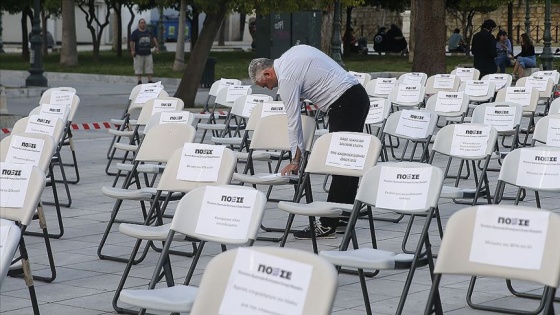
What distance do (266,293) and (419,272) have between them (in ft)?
13.7

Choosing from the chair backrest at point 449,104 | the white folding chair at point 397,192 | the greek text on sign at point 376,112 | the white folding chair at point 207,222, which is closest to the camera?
the white folding chair at point 207,222

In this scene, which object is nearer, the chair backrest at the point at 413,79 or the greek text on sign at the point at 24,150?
the greek text on sign at the point at 24,150

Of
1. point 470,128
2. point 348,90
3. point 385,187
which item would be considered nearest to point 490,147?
point 470,128

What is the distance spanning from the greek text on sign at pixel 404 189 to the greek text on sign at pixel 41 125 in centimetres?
402

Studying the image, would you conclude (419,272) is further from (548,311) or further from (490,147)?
(548,311)

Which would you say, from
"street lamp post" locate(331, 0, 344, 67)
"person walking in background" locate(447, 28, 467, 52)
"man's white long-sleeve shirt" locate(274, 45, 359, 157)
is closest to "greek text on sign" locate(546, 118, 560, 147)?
"man's white long-sleeve shirt" locate(274, 45, 359, 157)

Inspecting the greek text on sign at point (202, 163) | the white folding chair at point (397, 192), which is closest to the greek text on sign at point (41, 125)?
the greek text on sign at point (202, 163)

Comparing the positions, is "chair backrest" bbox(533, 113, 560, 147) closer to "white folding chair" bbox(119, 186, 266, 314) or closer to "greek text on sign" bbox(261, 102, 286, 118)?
"greek text on sign" bbox(261, 102, 286, 118)

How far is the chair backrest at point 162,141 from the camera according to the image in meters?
9.45

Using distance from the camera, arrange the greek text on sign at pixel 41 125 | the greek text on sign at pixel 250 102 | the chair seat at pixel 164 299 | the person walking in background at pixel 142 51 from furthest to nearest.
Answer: the person walking in background at pixel 142 51 < the greek text on sign at pixel 250 102 < the greek text on sign at pixel 41 125 < the chair seat at pixel 164 299

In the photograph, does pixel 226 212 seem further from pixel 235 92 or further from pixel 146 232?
pixel 235 92

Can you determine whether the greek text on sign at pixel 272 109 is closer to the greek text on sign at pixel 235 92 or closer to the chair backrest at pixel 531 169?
the greek text on sign at pixel 235 92

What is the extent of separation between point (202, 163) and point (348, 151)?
112 centimetres

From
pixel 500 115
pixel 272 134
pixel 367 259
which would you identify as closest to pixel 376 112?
pixel 500 115
